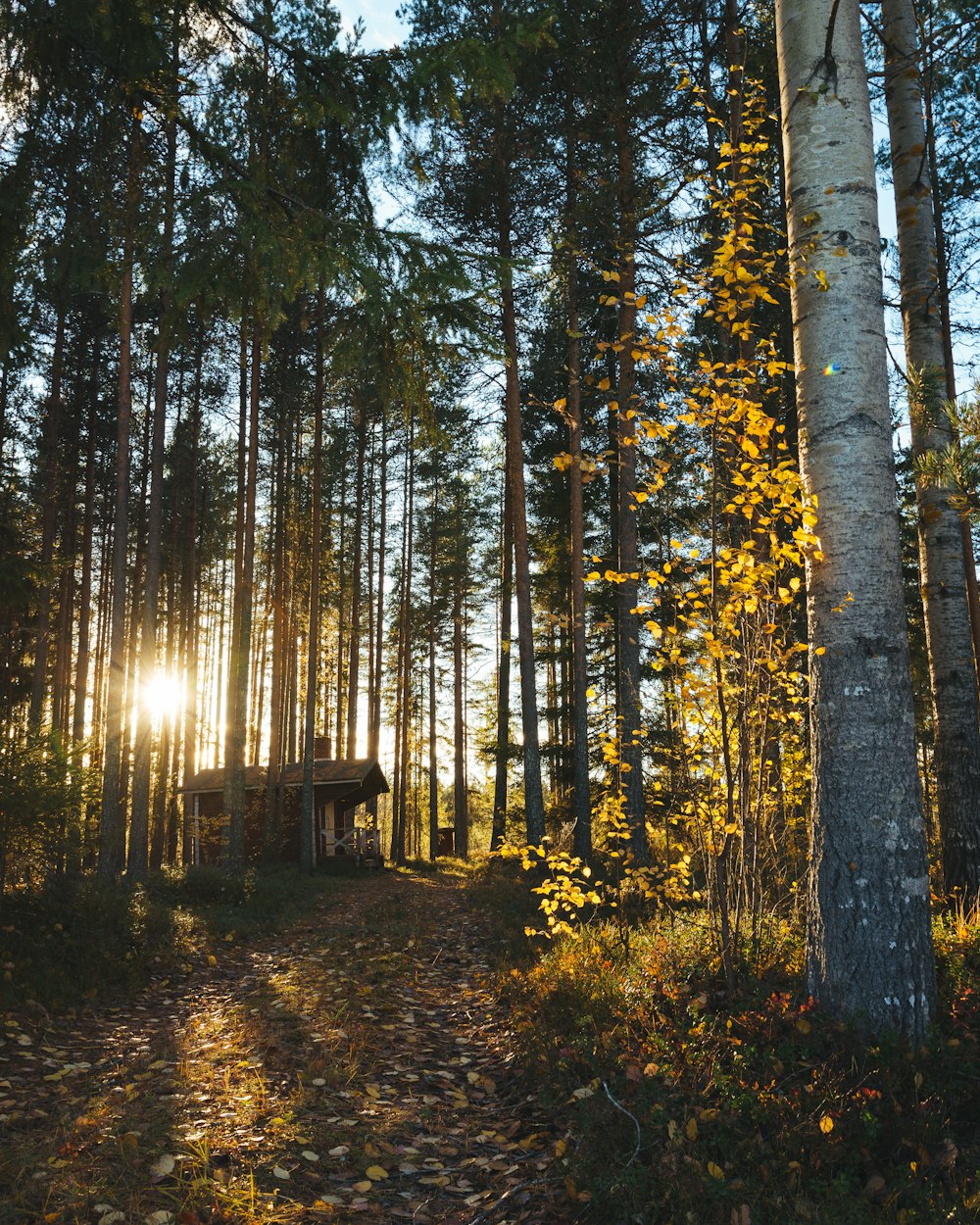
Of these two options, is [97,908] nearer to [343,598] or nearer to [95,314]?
[95,314]

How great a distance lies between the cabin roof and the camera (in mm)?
22031

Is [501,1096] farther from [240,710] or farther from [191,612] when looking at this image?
[191,612]

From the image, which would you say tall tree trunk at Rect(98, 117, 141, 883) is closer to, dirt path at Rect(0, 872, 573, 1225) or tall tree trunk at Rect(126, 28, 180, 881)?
tall tree trunk at Rect(126, 28, 180, 881)

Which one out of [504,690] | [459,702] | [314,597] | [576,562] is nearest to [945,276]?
[576,562]

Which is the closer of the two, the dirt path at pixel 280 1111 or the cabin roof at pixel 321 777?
the dirt path at pixel 280 1111

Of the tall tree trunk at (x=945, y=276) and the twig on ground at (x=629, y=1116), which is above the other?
the tall tree trunk at (x=945, y=276)

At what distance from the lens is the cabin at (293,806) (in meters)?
22.0

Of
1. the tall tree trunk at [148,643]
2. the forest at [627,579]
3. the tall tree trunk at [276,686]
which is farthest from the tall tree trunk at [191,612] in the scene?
the tall tree trunk at [148,643]

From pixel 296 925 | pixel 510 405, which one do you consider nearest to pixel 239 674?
pixel 296 925

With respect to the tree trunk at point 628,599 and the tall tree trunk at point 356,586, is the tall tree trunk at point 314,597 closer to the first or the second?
the tall tree trunk at point 356,586

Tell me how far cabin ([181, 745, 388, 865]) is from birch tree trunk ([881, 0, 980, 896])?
60.0ft

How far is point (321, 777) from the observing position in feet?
72.5

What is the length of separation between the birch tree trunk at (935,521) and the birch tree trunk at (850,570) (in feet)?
3.90

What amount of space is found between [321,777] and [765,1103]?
19803mm
